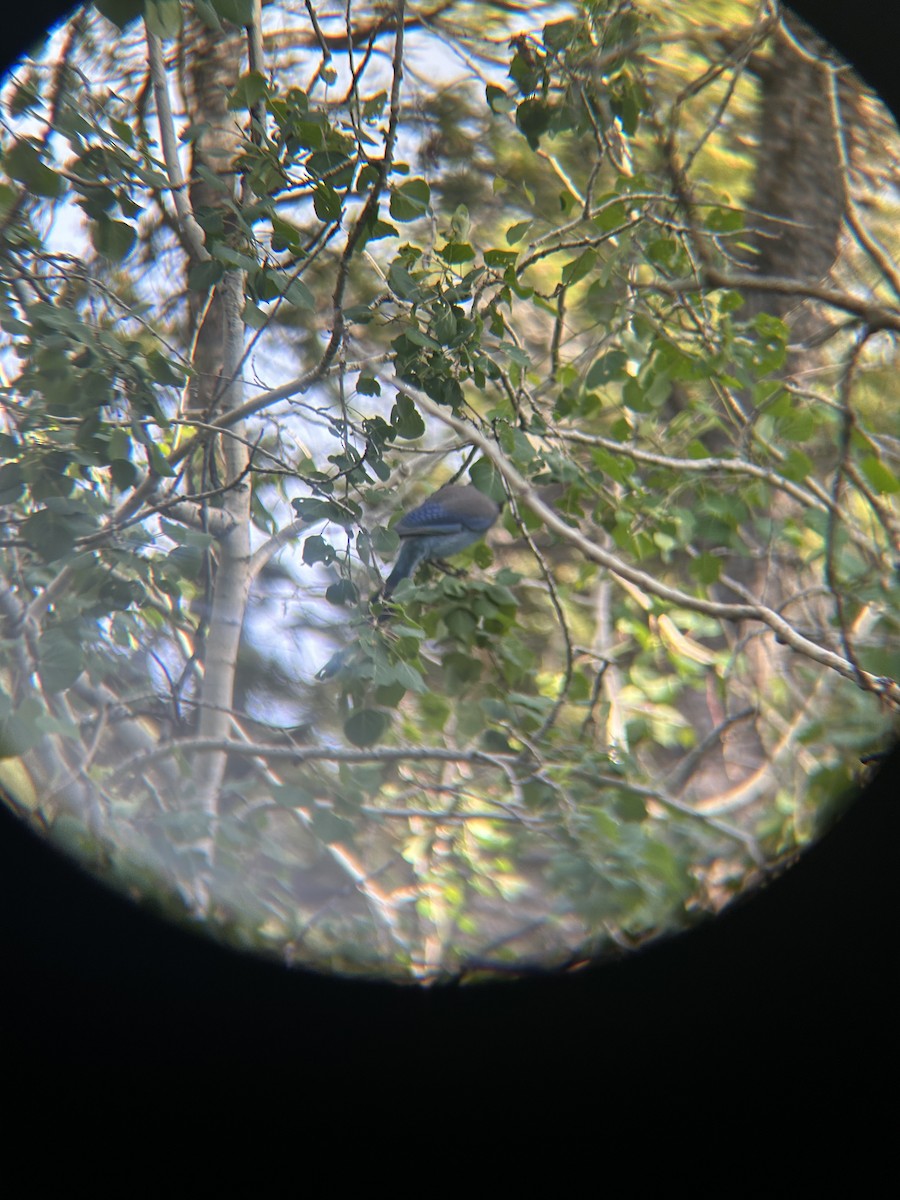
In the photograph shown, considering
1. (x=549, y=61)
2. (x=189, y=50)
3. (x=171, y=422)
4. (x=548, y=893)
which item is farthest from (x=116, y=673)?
(x=549, y=61)

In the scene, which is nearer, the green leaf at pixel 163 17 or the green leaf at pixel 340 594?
the green leaf at pixel 163 17

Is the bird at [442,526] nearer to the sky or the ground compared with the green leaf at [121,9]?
nearer to the ground

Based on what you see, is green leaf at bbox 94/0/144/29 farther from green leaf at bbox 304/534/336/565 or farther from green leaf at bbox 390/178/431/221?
green leaf at bbox 304/534/336/565

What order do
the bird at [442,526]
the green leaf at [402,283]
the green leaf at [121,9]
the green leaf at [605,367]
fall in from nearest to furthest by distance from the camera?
the green leaf at [121,9] → the green leaf at [402,283] → the bird at [442,526] → the green leaf at [605,367]

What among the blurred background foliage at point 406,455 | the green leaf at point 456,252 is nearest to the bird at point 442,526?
the blurred background foliage at point 406,455

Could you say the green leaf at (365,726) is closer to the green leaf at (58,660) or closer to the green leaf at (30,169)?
the green leaf at (58,660)

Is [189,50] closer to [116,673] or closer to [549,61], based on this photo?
[549,61]

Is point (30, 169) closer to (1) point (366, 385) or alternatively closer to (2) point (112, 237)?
(2) point (112, 237)

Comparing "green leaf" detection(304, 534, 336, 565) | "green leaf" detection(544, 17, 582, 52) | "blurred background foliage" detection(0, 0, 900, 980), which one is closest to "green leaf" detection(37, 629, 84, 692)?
"blurred background foliage" detection(0, 0, 900, 980)
